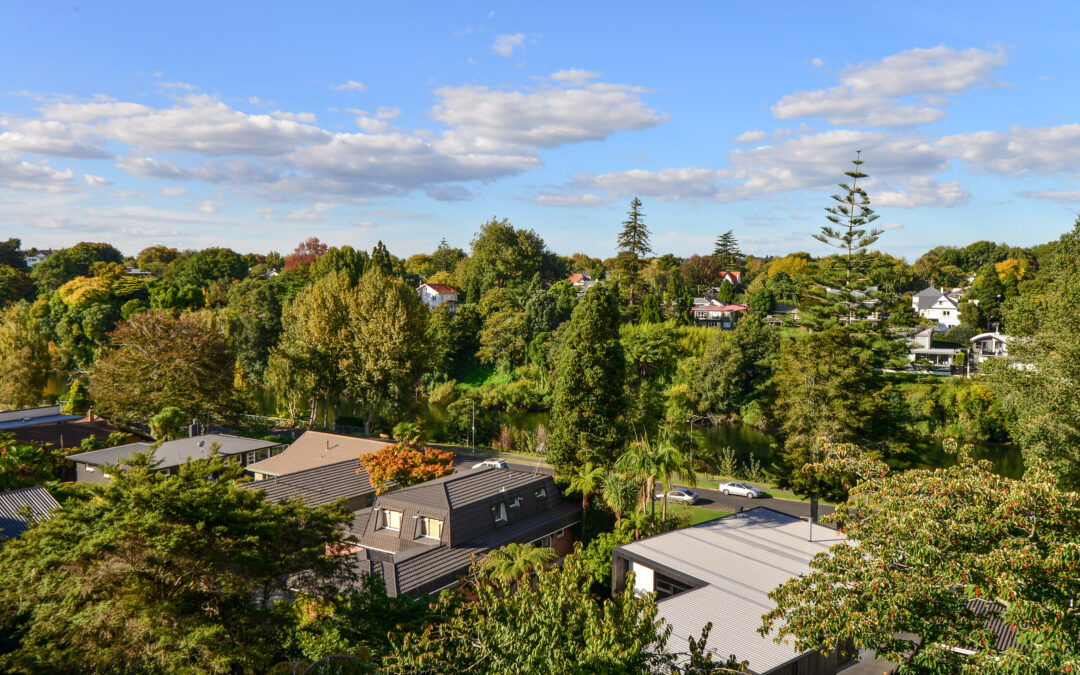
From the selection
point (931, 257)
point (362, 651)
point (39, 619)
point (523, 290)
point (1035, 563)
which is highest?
point (931, 257)

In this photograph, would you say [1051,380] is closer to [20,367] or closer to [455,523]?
Result: [455,523]

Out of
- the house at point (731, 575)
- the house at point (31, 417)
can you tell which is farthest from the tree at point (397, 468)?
the house at point (31, 417)

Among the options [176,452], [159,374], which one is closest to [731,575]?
[176,452]

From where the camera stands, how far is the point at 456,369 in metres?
66.4

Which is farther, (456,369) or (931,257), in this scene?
(931,257)

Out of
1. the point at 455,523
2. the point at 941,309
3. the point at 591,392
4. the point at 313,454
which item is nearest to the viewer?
the point at 455,523

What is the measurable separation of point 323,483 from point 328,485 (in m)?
0.20

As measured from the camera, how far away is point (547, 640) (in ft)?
26.4

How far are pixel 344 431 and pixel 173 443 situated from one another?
A: 15214 mm

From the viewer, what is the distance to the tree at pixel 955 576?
728cm

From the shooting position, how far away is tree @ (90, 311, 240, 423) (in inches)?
1433

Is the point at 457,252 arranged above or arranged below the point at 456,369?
above

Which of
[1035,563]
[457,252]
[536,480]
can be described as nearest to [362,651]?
[1035,563]

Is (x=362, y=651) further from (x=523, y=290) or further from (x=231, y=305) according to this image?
(x=231, y=305)
